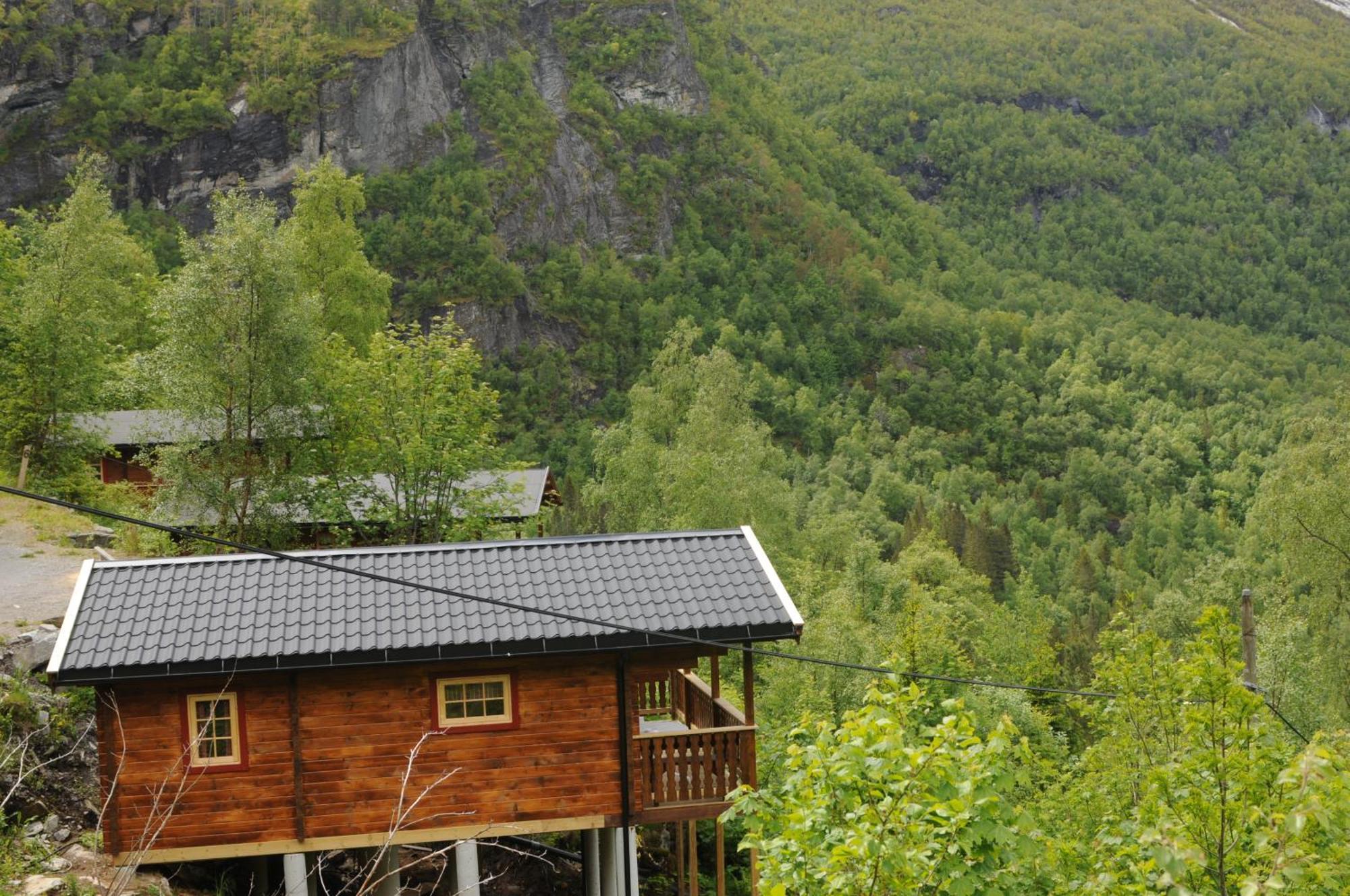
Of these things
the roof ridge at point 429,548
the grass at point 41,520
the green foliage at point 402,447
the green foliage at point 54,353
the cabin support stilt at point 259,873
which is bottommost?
the cabin support stilt at point 259,873

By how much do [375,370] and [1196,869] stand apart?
73.6 feet

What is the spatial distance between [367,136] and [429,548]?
9983 centimetres

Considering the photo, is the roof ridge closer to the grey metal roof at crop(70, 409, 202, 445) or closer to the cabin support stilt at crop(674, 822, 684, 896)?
the cabin support stilt at crop(674, 822, 684, 896)

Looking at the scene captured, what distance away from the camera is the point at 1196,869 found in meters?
10.6

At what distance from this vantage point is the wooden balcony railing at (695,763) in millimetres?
15305

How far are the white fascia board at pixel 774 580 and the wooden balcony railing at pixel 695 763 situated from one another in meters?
1.51

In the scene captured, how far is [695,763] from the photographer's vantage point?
50.6 ft

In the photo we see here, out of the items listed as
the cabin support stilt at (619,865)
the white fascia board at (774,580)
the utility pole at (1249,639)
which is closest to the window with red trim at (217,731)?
the cabin support stilt at (619,865)

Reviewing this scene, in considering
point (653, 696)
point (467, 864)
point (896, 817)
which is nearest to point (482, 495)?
point (653, 696)

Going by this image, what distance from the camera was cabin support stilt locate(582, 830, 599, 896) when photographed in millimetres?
18422

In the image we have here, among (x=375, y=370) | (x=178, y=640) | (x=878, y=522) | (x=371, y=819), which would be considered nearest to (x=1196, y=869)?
(x=371, y=819)

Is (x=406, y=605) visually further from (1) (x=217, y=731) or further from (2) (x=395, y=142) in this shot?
(2) (x=395, y=142)

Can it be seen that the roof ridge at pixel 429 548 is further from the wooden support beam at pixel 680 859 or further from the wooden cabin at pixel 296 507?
the wooden cabin at pixel 296 507

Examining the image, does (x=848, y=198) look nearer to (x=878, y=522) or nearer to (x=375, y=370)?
(x=878, y=522)
